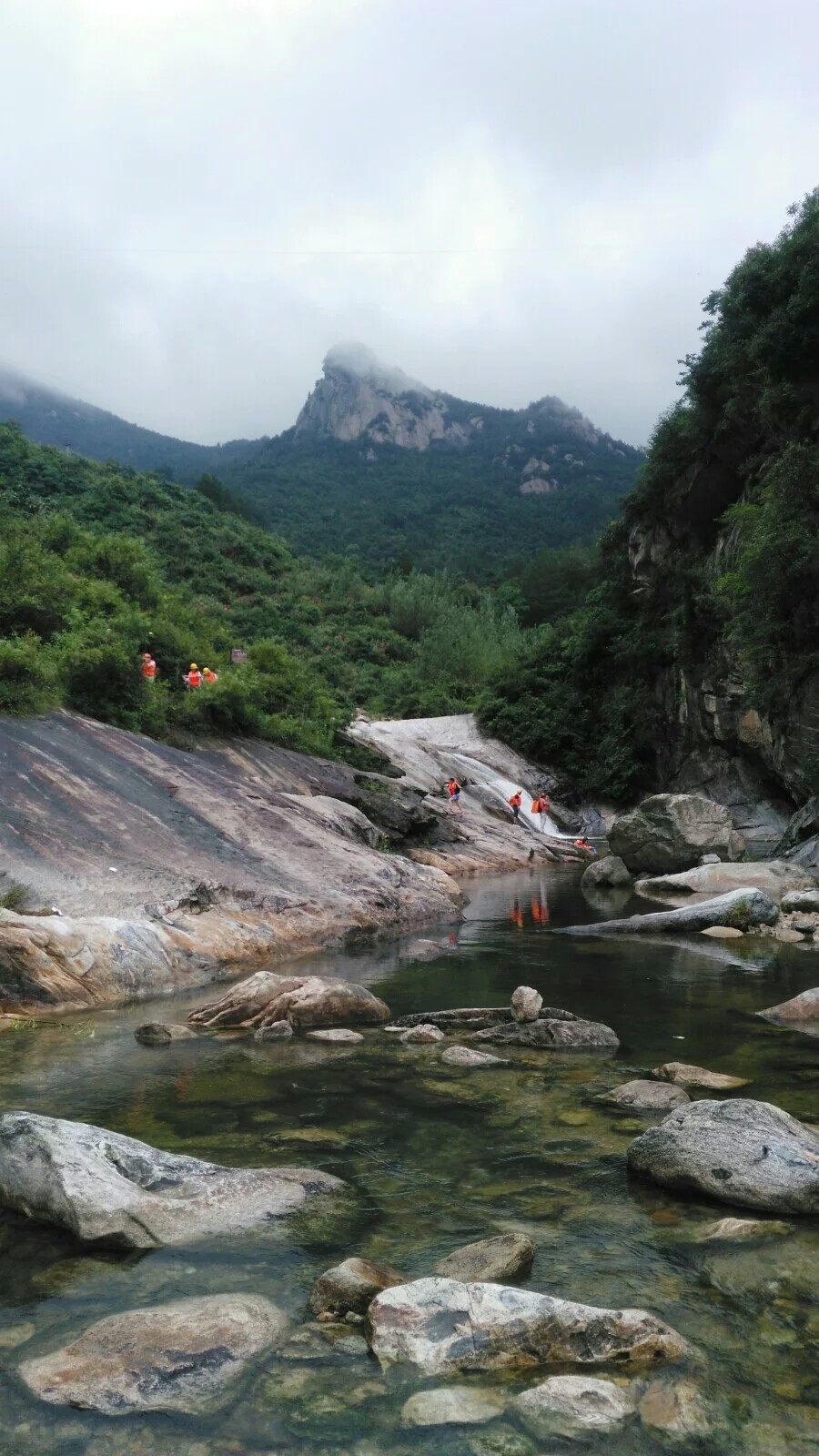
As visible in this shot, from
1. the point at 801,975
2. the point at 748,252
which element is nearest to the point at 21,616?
the point at 801,975

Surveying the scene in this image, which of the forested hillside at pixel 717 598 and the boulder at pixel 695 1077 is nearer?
the boulder at pixel 695 1077

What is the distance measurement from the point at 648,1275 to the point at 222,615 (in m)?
55.7

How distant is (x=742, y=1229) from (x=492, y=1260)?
157 centimetres

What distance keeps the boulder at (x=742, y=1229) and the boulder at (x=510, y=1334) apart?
44.2 inches

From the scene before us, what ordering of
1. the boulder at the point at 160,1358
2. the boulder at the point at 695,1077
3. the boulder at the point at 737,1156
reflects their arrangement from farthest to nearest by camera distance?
the boulder at the point at 695,1077, the boulder at the point at 737,1156, the boulder at the point at 160,1358

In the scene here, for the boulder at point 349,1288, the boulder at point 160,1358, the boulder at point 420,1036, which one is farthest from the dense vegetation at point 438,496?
the boulder at point 160,1358

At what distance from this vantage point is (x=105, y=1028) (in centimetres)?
1037

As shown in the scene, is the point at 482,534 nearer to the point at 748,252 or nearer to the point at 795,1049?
the point at 748,252

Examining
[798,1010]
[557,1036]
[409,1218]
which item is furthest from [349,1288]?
[798,1010]

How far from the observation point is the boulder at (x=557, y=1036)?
9633mm

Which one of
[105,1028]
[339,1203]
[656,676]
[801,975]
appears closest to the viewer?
[339,1203]

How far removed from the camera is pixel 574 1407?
12.8ft

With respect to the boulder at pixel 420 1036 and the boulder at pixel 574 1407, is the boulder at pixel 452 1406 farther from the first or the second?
the boulder at pixel 420 1036

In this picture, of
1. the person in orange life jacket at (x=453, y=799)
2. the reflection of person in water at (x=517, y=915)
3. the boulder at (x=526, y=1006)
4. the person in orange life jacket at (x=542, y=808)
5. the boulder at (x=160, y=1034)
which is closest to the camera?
the boulder at (x=160, y=1034)
